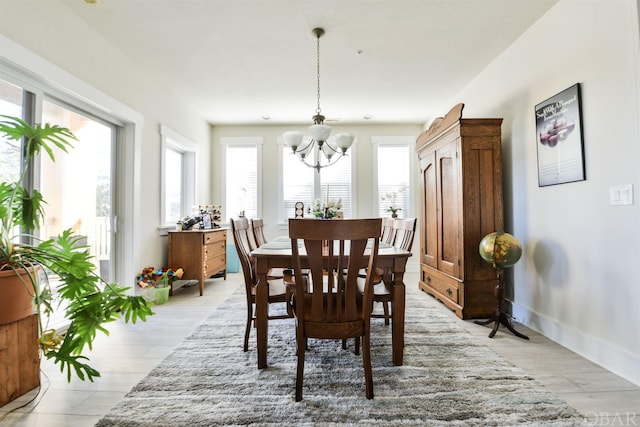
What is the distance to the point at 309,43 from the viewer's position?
2799mm

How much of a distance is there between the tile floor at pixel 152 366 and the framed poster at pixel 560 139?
4.32 ft

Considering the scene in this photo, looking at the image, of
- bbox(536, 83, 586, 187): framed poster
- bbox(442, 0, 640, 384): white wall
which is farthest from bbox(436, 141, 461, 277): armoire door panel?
bbox(536, 83, 586, 187): framed poster

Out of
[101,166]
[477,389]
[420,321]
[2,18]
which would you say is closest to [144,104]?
[101,166]

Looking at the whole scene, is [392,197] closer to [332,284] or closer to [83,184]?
[332,284]

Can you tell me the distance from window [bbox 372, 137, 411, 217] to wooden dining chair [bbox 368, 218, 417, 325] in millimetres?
2481

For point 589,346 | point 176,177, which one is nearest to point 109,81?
point 176,177

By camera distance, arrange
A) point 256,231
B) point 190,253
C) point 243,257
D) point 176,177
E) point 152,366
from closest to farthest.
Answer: point 152,366
point 243,257
point 256,231
point 190,253
point 176,177

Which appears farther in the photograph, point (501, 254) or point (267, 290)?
point (501, 254)

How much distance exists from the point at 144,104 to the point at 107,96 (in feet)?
2.13

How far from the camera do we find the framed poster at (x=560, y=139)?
2.10m

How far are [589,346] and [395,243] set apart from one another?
155 cm

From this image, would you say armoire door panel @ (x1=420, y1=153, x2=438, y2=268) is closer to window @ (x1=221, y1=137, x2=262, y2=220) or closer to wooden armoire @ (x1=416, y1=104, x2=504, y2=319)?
wooden armoire @ (x1=416, y1=104, x2=504, y2=319)

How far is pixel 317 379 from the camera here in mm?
1758

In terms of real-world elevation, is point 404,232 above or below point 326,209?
below
